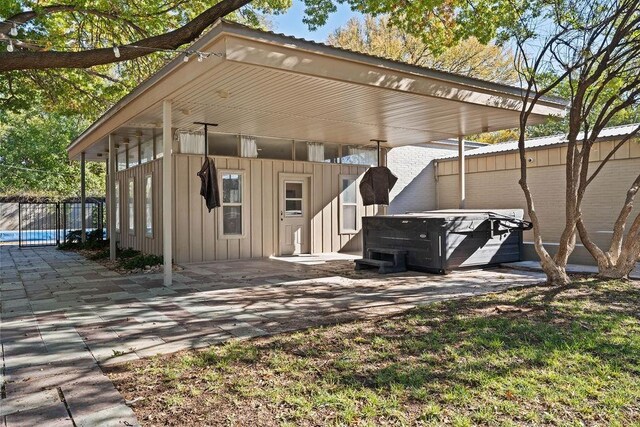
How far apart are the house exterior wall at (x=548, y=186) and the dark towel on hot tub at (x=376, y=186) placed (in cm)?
295

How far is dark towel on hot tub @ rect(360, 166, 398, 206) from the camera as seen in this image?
11.8 metres

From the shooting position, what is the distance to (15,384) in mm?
3150

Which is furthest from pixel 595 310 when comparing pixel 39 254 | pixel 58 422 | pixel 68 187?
pixel 68 187

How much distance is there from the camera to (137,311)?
531 centimetres

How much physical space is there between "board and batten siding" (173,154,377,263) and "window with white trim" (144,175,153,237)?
1201 mm

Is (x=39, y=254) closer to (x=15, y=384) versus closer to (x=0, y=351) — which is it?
(x=0, y=351)

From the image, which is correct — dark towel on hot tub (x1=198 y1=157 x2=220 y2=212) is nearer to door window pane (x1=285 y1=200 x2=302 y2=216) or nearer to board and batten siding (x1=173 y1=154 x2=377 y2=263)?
board and batten siding (x1=173 y1=154 x2=377 y2=263)

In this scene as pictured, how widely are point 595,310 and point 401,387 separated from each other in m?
3.12

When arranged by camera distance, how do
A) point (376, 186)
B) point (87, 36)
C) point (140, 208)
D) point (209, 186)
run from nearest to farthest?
1. point (209, 186)
2. point (87, 36)
3. point (140, 208)
4. point (376, 186)

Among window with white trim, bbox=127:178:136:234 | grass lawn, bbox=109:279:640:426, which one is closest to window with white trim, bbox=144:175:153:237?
window with white trim, bbox=127:178:136:234

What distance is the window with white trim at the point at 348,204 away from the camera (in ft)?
38.8

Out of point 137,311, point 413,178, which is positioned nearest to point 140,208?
point 137,311

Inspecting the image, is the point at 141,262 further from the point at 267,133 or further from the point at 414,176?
the point at 414,176

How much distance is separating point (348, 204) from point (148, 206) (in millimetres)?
4928
